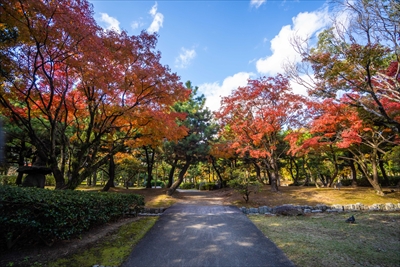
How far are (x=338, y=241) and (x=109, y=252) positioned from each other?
4.79 metres

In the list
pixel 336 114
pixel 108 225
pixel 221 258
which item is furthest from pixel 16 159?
pixel 336 114

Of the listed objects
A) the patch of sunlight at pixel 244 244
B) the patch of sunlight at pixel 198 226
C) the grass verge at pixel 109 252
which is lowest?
the patch of sunlight at pixel 244 244

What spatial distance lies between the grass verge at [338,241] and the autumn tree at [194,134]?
20.7 ft

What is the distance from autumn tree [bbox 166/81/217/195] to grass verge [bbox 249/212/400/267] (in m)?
6.32

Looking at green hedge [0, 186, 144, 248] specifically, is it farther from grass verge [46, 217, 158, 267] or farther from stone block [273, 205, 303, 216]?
stone block [273, 205, 303, 216]

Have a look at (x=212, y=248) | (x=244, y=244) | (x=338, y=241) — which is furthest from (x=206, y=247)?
(x=338, y=241)

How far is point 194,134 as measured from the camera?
11805 millimetres

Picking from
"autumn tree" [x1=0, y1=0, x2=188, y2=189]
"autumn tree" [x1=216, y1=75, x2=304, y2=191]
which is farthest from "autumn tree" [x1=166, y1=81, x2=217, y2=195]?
"autumn tree" [x1=0, y1=0, x2=188, y2=189]

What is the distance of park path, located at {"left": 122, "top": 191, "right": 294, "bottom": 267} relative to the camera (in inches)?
133

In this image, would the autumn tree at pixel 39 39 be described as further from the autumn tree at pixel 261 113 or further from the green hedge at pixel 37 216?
the autumn tree at pixel 261 113

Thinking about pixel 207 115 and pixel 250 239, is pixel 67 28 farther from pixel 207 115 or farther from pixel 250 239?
pixel 207 115

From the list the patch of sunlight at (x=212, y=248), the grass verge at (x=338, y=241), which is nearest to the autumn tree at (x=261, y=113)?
the grass verge at (x=338, y=241)

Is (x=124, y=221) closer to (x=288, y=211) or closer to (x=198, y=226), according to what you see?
(x=198, y=226)

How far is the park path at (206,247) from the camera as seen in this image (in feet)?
11.1
